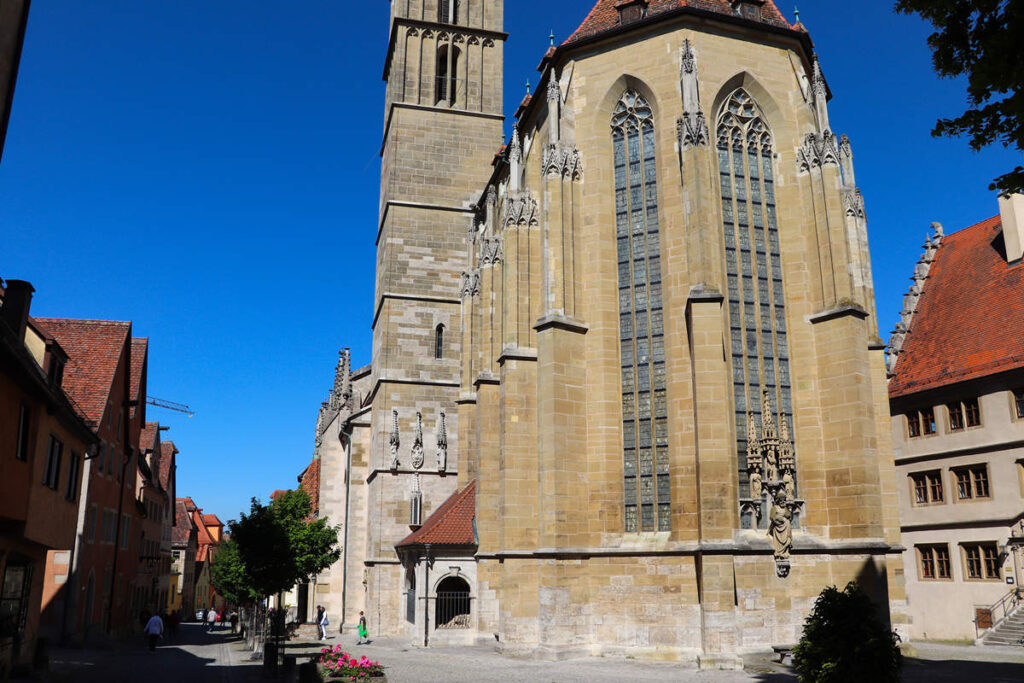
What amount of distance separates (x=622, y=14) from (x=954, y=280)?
16.6 m

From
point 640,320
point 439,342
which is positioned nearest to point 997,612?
point 640,320

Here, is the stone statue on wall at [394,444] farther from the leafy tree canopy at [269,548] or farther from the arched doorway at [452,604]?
the arched doorway at [452,604]

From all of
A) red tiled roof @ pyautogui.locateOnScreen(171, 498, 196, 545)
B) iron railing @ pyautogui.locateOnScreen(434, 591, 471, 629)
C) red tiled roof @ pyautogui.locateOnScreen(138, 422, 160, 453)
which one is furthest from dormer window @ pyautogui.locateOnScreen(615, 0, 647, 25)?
red tiled roof @ pyautogui.locateOnScreen(171, 498, 196, 545)

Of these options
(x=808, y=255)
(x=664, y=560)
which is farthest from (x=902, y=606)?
(x=808, y=255)

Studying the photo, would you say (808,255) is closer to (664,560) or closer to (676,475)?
(676,475)

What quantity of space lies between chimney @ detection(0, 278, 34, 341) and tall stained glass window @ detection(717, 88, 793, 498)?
1558 centimetres

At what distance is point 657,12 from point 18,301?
16576 mm

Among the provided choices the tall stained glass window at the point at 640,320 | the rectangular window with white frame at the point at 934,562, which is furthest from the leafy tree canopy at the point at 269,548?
the rectangular window with white frame at the point at 934,562

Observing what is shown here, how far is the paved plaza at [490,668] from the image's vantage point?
631 inches

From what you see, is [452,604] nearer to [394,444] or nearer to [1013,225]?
[394,444]

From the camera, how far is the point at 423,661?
20641mm

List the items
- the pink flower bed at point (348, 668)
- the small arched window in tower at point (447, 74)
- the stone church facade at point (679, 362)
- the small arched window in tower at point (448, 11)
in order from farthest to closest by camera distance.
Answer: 1. the small arched window in tower at point (448, 11)
2. the small arched window in tower at point (447, 74)
3. the stone church facade at point (679, 362)
4. the pink flower bed at point (348, 668)

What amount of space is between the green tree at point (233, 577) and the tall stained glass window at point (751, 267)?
2070 centimetres

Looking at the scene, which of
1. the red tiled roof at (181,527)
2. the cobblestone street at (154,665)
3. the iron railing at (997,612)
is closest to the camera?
the cobblestone street at (154,665)
